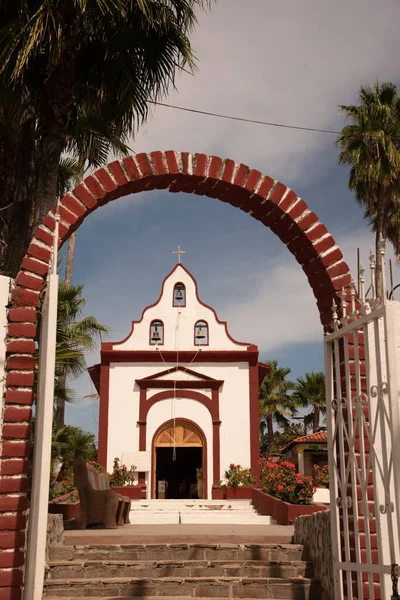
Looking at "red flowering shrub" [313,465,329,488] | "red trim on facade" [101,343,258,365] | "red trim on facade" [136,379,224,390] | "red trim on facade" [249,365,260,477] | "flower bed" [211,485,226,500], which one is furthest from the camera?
"red trim on facade" [101,343,258,365]

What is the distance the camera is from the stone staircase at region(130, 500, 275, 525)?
1248 cm

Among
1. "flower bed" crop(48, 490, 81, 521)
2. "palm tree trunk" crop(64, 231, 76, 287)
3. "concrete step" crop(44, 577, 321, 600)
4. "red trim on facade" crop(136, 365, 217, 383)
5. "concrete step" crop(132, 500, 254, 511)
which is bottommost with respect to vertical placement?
"concrete step" crop(44, 577, 321, 600)

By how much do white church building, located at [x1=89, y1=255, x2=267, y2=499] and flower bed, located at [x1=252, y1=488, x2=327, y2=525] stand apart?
183 inches

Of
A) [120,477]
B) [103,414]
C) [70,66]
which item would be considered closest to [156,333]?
[103,414]

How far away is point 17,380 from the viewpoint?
199 inches

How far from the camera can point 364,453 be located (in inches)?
190

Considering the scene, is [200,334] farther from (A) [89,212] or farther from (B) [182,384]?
(A) [89,212]

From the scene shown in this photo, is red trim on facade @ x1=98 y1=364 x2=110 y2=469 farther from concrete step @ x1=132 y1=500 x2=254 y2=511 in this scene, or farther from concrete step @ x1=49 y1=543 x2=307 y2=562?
concrete step @ x1=49 y1=543 x2=307 y2=562

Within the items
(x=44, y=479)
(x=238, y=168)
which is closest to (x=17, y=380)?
(x=44, y=479)

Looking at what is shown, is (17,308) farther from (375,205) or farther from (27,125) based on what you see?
(375,205)

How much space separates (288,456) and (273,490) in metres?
18.4

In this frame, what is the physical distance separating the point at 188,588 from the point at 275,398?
27296 mm

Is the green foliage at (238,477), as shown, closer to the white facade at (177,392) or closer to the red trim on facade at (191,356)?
the white facade at (177,392)

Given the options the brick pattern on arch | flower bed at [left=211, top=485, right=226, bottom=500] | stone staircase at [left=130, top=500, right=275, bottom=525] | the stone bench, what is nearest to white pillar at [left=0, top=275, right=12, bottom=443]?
the brick pattern on arch
